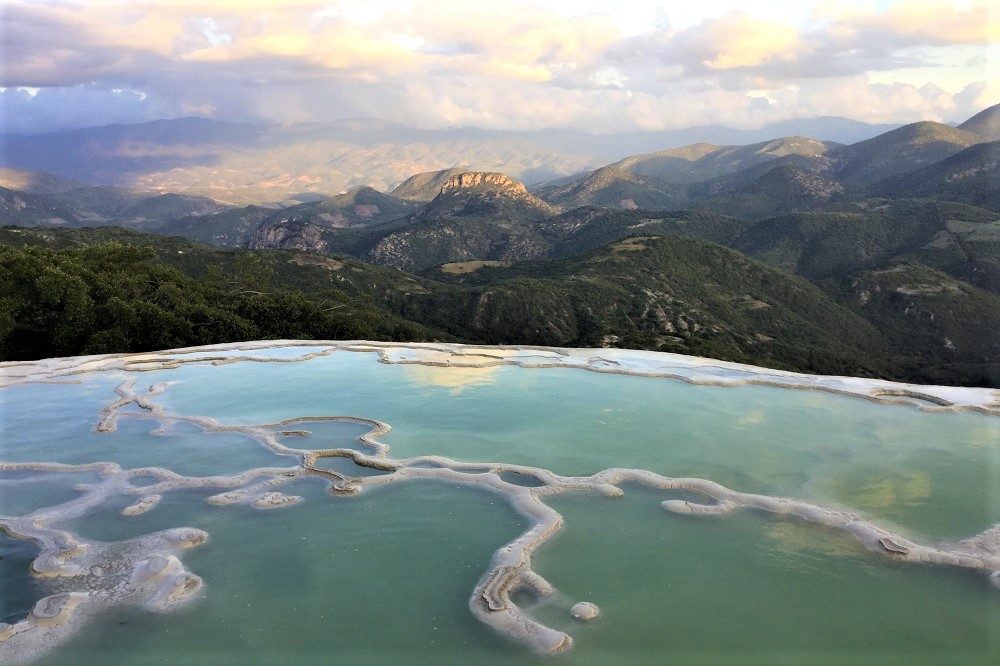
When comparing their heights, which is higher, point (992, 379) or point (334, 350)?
point (334, 350)

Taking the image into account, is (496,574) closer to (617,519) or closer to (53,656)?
(617,519)

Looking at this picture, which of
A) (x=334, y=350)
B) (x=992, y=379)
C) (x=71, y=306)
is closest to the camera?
(x=334, y=350)

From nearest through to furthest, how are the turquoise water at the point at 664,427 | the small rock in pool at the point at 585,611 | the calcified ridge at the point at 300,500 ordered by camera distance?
the small rock in pool at the point at 585,611, the calcified ridge at the point at 300,500, the turquoise water at the point at 664,427

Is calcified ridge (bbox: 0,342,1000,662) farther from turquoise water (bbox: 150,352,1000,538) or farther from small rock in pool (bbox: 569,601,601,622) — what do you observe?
turquoise water (bbox: 150,352,1000,538)

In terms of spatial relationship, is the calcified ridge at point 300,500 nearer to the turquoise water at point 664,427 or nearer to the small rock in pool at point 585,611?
the small rock in pool at point 585,611

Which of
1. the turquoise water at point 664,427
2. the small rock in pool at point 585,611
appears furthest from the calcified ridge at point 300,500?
the turquoise water at point 664,427

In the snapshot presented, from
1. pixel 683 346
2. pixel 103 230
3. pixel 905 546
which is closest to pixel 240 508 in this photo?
pixel 905 546
